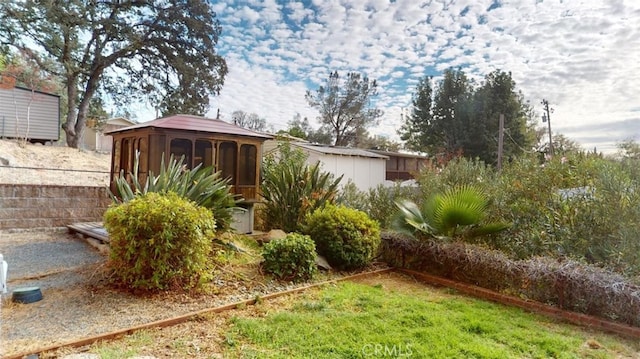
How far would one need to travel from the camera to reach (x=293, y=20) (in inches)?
398

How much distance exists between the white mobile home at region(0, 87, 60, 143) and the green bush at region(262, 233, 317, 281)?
15.3 metres

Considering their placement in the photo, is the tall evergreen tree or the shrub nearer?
the shrub

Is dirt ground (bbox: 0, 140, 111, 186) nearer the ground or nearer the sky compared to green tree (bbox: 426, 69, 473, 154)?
nearer the ground

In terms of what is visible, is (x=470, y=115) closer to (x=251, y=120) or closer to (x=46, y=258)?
(x=251, y=120)

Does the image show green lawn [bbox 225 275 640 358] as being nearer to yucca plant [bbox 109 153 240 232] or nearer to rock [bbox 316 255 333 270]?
rock [bbox 316 255 333 270]

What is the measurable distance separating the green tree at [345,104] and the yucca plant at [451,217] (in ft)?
72.7

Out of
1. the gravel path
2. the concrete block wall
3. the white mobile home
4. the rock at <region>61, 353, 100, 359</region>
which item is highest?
the white mobile home

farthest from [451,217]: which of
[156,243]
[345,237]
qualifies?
[156,243]

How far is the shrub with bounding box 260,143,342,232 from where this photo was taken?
22.2ft

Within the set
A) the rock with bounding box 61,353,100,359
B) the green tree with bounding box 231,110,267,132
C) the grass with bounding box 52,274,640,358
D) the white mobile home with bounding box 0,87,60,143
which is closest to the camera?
the rock with bounding box 61,353,100,359

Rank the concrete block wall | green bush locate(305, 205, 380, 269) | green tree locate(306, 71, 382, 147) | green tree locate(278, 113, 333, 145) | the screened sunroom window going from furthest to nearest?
green tree locate(278, 113, 333, 145) → green tree locate(306, 71, 382, 147) → the screened sunroom window → the concrete block wall → green bush locate(305, 205, 380, 269)

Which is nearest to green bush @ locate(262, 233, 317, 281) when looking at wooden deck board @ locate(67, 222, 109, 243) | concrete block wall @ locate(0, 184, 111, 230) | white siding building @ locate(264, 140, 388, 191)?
wooden deck board @ locate(67, 222, 109, 243)

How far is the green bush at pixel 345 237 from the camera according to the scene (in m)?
5.41

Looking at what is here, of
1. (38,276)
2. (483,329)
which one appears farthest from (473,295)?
(38,276)
